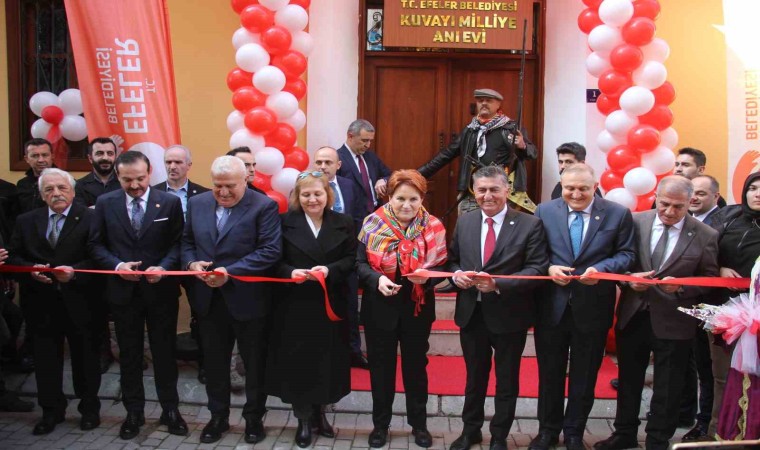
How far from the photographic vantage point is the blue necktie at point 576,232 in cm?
486

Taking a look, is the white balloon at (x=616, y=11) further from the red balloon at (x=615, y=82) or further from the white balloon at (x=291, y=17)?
the white balloon at (x=291, y=17)

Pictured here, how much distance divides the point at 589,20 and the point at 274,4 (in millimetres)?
2927

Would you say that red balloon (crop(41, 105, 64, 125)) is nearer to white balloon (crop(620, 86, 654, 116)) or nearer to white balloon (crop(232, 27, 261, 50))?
white balloon (crop(232, 27, 261, 50))

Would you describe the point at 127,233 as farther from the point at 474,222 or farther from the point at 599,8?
the point at 599,8

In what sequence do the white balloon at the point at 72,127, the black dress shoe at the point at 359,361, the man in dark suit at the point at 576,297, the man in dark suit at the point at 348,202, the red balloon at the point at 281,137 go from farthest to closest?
the white balloon at the point at 72,127
the red balloon at the point at 281,137
the black dress shoe at the point at 359,361
the man in dark suit at the point at 348,202
the man in dark suit at the point at 576,297

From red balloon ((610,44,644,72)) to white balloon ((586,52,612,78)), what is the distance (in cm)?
15

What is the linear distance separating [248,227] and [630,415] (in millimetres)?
2902

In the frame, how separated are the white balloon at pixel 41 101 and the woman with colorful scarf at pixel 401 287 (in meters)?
4.31

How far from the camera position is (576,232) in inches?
192

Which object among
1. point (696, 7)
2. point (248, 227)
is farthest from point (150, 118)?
point (696, 7)

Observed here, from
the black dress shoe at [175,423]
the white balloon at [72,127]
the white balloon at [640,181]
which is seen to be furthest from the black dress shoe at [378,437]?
the white balloon at [72,127]

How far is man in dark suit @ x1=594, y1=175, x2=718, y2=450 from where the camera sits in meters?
4.70

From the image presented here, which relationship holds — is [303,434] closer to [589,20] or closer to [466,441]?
[466,441]

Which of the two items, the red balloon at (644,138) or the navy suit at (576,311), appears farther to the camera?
the red balloon at (644,138)
